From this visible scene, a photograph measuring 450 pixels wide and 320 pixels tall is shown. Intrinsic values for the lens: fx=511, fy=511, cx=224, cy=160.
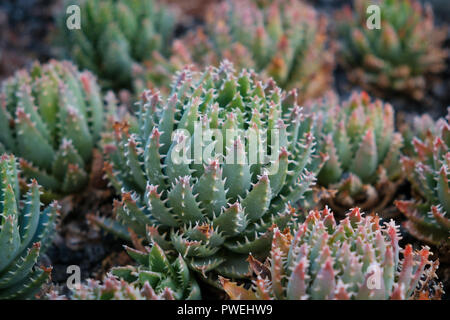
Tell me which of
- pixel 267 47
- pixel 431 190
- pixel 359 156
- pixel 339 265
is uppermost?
pixel 267 47

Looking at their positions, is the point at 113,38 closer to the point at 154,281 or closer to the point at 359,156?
the point at 359,156

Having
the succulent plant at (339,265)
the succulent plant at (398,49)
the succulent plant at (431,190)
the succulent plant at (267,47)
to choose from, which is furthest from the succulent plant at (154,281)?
the succulent plant at (398,49)

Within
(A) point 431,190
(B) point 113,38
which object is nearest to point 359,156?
(A) point 431,190

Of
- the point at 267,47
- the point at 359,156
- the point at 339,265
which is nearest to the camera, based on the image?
the point at 339,265

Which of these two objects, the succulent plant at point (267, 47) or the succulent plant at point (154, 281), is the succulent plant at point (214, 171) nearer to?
the succulent plant at point (154, 281)

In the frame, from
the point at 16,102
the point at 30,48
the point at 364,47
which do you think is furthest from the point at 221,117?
the point at 30,48

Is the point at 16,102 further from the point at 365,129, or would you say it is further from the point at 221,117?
the point at 365,129
